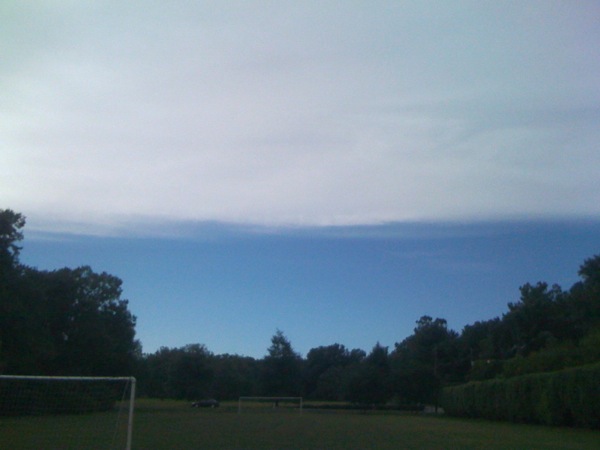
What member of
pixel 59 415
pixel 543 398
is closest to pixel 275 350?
pixel 543 398

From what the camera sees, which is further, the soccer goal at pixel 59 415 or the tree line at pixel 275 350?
the tree line at pixel 275 350

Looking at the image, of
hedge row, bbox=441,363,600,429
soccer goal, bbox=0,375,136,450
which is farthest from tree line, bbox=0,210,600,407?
soccer goal, bbox=0,375,136,450

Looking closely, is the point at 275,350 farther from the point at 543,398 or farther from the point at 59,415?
the point at 59,415

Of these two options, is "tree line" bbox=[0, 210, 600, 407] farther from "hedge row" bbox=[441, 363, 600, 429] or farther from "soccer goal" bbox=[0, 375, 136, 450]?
"soccer goal" bbox=[0, 375, 136, 450]

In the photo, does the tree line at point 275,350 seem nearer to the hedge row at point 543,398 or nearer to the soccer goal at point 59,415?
the hedge row at point 543,398

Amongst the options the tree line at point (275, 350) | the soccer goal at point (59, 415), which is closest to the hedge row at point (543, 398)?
the tree line at point (275, 350)

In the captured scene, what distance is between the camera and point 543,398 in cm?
4094

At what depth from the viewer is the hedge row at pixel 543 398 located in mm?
34938

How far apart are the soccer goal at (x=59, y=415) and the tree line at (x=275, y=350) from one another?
26078 mm

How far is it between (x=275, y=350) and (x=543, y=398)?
5769cm

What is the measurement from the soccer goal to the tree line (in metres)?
26.1

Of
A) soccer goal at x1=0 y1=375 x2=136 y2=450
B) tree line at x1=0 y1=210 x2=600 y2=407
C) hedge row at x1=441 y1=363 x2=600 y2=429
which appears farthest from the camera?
tree line at x1=0 y1=210 x2=600 y2=407

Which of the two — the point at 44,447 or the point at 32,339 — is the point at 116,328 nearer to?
the point at 32,339

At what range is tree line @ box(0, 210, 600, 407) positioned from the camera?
172ft
